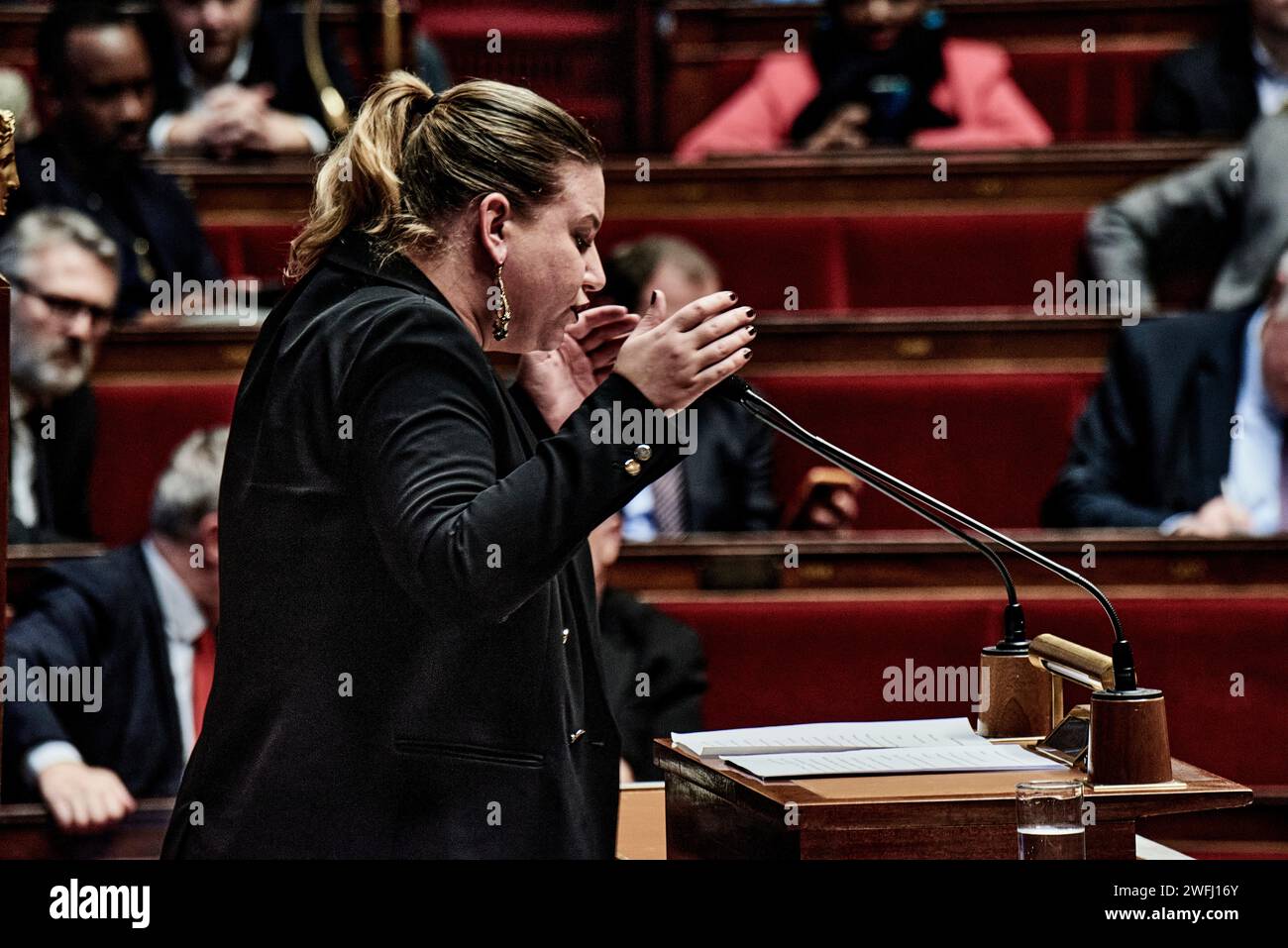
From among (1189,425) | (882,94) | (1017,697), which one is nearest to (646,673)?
(1017,697)

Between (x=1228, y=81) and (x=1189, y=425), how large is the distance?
1.81ft

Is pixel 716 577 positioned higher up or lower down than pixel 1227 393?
lower down

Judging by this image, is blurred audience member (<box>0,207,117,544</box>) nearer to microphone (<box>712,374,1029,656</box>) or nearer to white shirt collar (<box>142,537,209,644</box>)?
white shirt collar (<box>142,537,209,644</box>)

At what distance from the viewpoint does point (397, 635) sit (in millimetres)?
571

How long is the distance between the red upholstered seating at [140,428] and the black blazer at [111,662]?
0.27 metres

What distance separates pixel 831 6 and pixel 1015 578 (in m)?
0.85

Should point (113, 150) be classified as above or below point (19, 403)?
above

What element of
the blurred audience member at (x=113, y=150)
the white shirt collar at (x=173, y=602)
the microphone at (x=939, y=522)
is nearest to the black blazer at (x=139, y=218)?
the blurred audience member at (x=113, y=150)

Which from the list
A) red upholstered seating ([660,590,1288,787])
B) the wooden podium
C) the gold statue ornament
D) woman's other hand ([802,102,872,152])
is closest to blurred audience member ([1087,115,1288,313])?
woman's other hand ([802,102,872,152])

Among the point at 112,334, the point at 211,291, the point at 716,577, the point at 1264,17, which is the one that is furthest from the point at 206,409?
the point at 1264,17

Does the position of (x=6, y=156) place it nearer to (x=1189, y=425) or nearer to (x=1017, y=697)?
(x=1017, y=697)

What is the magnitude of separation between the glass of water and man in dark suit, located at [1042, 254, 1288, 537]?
0.80 metres

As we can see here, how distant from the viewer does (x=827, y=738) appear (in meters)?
0.67

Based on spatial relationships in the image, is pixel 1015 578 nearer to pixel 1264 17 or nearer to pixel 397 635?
pixel 397 635
